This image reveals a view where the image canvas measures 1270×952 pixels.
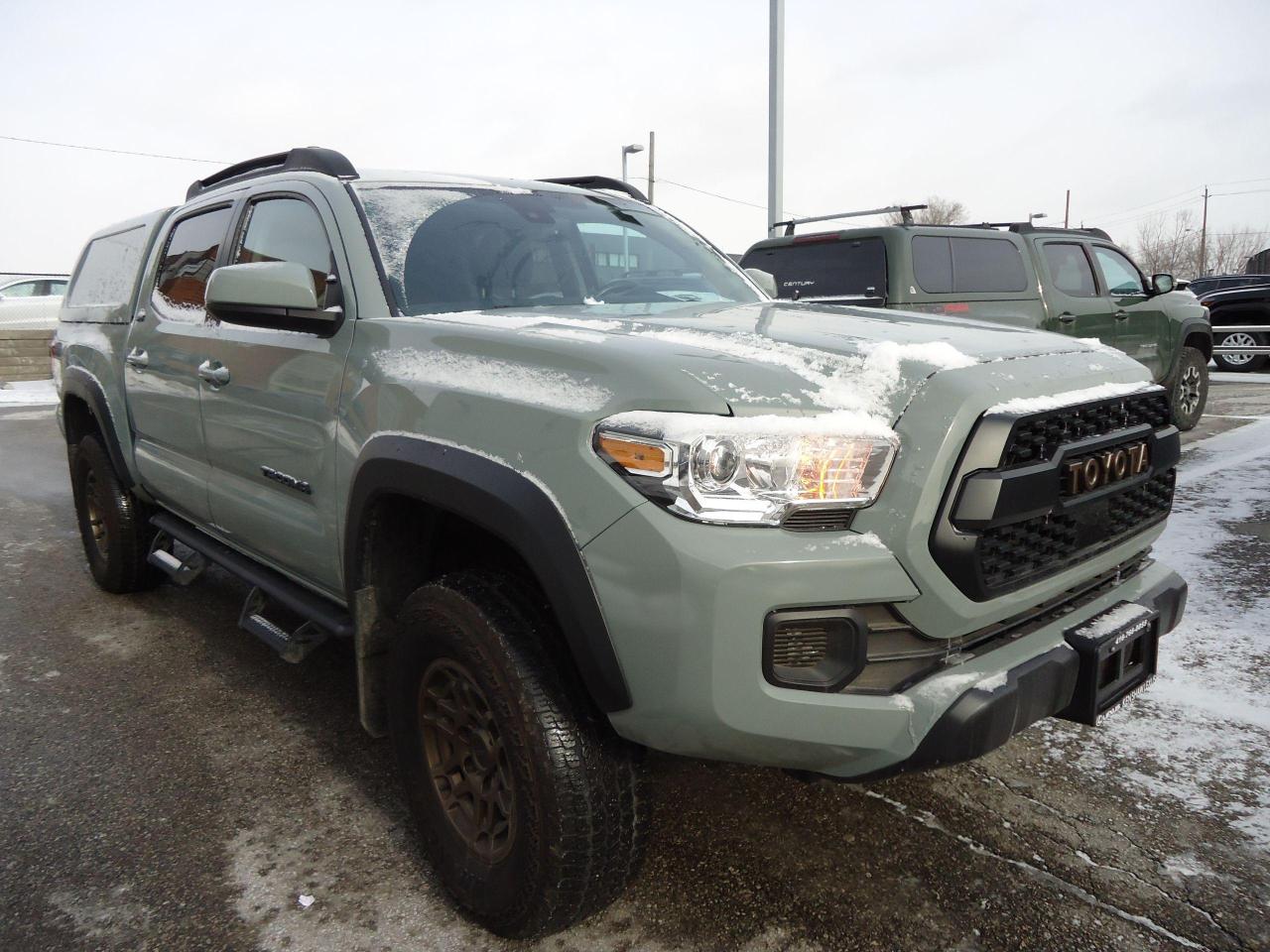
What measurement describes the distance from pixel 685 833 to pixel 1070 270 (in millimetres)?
7761

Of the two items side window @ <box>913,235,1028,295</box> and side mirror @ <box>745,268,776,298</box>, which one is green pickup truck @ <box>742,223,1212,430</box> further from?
side mirror @ <box>745,268,776,298</box>

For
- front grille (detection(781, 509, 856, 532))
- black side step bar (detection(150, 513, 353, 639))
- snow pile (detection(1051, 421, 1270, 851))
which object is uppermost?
front grille (detection(781, 509, 856, 532))

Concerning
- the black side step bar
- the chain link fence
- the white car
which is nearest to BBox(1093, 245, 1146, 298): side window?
the black side step bar

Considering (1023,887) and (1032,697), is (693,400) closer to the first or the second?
(1032,697)

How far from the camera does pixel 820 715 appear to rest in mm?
1845

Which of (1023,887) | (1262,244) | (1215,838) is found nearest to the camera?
(1023,887)

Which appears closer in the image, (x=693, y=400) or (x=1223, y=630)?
(x=693, y=400)

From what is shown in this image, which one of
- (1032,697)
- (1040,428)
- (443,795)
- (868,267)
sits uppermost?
(868,267)

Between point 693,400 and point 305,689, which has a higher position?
point 693,400

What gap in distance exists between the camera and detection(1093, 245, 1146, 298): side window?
912 cm

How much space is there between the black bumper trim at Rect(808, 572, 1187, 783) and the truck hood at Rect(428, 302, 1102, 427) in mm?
569

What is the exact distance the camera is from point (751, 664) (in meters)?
1.81

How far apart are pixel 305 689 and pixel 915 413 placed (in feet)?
9.01

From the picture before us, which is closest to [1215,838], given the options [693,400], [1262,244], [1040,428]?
[1040,428]
